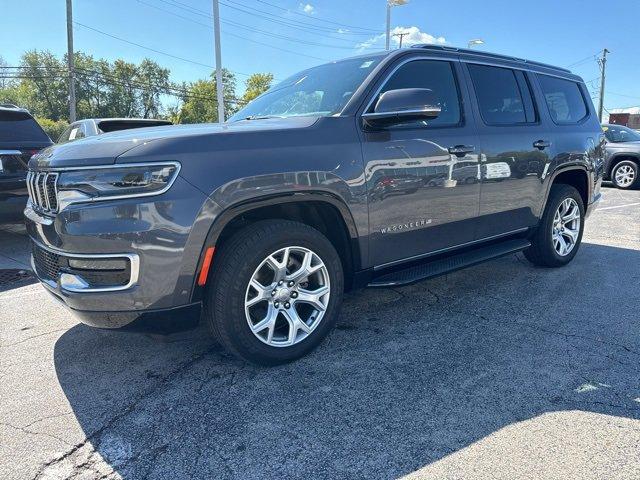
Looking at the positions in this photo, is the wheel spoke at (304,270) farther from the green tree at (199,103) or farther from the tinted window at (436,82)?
the green tree at (199,103)

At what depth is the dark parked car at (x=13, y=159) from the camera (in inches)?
227

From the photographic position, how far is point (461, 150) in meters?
3.62

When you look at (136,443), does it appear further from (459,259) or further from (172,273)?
(459,259)

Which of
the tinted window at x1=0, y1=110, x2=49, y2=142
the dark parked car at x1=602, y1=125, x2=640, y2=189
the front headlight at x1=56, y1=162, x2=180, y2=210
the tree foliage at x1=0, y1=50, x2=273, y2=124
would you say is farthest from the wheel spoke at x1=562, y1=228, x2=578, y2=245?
the tree foliage at x1=0, y1=50, x2=273, y2=124

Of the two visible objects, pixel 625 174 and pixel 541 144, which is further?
pixel 625 174

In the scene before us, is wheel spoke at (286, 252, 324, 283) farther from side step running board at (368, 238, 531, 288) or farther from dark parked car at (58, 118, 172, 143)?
dark parked car at (58, 118, 172, 143)

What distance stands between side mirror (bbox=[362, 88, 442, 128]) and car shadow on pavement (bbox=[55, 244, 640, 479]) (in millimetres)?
1518

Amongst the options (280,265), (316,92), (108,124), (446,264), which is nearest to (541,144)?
(446,264)

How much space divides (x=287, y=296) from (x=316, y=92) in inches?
61.7

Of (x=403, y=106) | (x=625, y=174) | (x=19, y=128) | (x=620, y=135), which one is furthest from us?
(x=620, y=135)

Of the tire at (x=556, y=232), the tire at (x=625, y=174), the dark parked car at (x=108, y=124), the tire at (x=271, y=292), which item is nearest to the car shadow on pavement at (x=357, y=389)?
the tire at (x=271, y=292)

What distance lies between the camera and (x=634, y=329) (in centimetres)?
353

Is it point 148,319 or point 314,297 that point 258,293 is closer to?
point 314,297

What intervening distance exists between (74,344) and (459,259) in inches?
116
